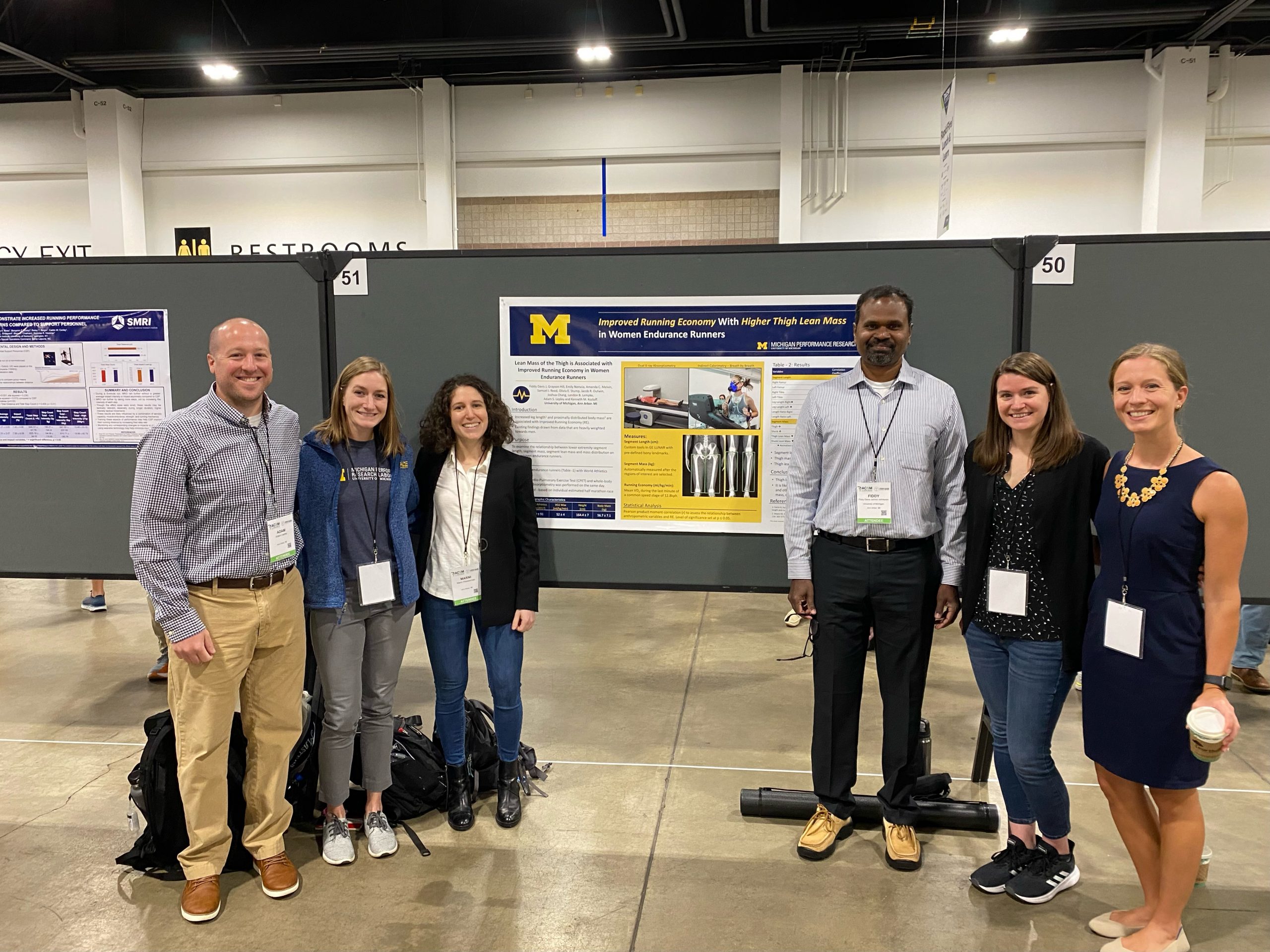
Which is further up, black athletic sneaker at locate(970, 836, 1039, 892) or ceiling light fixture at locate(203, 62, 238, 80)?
ceiling light fixture at locate(203, 62, 238, 80)

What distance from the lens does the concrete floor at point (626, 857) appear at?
2.33m

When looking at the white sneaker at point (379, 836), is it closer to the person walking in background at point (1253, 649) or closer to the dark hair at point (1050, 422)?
the dark hair at point (1050, 422)

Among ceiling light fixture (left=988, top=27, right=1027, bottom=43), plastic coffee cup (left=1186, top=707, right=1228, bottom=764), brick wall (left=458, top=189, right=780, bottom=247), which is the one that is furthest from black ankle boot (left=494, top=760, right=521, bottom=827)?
ceiling light fixture (left=988, top=27, right=1027, bottom=43)

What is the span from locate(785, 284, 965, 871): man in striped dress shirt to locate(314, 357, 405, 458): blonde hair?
4.20 ft

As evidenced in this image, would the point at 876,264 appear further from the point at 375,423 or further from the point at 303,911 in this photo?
the point at 303,911

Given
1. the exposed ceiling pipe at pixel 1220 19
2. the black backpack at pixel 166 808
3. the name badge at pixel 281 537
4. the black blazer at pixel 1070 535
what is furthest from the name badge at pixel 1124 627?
the exposed ceiling pipe at pixel 1220 19

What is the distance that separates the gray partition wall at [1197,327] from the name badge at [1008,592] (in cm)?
83

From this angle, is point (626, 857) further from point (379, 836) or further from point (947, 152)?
point (947, 152)

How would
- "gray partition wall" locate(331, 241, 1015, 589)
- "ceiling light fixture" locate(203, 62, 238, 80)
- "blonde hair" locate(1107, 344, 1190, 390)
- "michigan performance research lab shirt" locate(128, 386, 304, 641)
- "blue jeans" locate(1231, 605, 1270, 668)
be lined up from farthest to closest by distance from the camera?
"ceiling light fixture" locate(203, 62, 238, 80) < "blue jeans" locate(1231, 605, 1270, 668) < "gray partition wall" locate(331, 241, 1015, 589) < "michigan performance research lab shirt" locate(128, 386, 304, 641) < "blonde hair" locate(1107, 344, 1190, 390)

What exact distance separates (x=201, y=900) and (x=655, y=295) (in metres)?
2.34

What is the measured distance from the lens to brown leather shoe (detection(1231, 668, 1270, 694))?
427 cm

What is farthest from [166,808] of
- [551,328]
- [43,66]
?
[43,66]

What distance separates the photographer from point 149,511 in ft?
7.26

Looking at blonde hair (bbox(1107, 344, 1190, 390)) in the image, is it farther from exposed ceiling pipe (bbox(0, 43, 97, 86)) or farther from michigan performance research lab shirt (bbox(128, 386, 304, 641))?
exposed ceiling pipe (bbox(0, 43, 97, 86))
